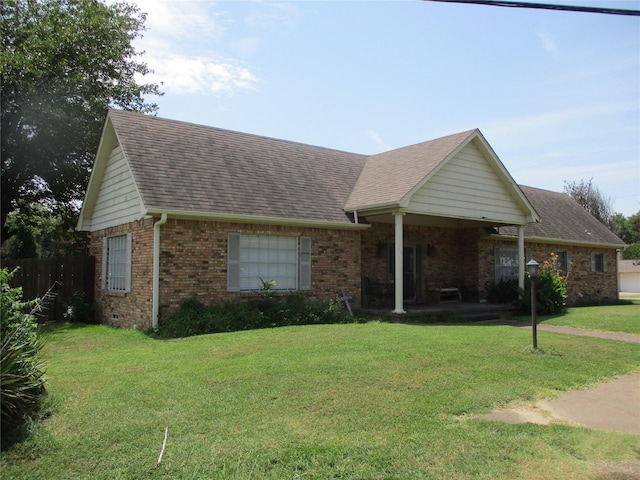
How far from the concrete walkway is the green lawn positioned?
0.24m

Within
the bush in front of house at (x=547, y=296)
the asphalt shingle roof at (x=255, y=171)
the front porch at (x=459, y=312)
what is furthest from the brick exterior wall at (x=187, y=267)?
the bush in front of house at (x=547, y=296)

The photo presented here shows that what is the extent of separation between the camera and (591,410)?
19.4 feet

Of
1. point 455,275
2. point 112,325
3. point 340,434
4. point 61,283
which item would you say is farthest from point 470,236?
point 340,434

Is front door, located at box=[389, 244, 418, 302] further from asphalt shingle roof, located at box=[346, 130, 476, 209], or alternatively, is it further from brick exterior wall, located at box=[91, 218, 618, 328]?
asphalt shingle roof, located at box=[346, 130, 476, 209]

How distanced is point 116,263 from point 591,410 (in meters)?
12.6

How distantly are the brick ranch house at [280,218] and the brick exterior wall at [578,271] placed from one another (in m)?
0.12

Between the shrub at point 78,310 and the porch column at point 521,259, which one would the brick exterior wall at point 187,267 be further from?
the porch column at point 521,259

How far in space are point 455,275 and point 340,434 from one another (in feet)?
52.1

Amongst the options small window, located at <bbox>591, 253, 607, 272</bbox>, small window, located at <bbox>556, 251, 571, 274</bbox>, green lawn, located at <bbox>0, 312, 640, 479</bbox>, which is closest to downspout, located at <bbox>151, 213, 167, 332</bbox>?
green lawn, located at <bbox>0, 312, 640, 479</bbox>

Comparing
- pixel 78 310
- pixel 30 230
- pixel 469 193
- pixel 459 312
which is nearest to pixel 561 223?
pixel 469 193

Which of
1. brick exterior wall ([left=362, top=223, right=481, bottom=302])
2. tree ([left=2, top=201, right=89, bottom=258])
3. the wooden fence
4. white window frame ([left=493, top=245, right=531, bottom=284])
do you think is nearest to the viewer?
the wooden fence

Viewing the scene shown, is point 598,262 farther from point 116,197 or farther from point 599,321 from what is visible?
point 116,197

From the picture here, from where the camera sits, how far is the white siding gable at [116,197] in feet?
44.6

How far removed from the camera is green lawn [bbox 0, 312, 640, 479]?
420cm
